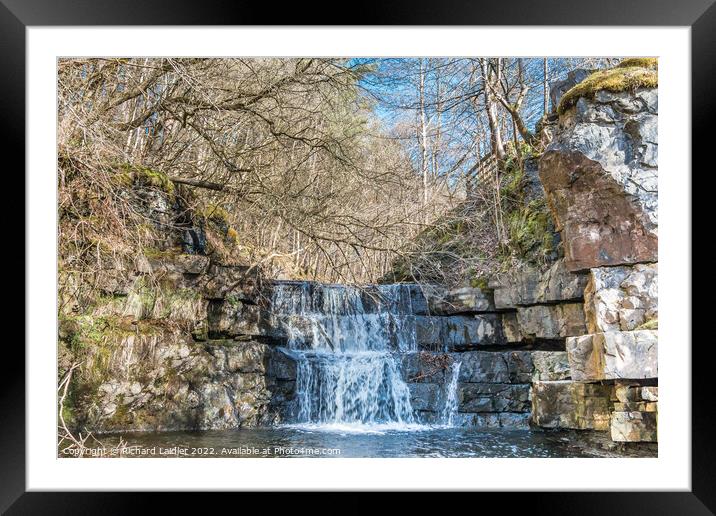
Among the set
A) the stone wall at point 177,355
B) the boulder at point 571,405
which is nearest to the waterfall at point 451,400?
the boulder at point 571,405

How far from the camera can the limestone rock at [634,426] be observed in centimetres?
547

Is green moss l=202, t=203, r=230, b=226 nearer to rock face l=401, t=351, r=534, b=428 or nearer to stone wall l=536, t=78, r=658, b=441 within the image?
rock face l=401, t=351, r=534, b=428

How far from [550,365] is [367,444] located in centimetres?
296

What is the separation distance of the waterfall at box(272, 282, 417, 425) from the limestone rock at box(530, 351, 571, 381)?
162 cm

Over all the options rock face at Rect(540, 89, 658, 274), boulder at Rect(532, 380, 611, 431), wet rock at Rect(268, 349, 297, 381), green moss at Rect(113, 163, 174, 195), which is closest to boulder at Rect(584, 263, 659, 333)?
rock face at Rect(540, 89, 658, 274)

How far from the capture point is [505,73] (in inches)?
387

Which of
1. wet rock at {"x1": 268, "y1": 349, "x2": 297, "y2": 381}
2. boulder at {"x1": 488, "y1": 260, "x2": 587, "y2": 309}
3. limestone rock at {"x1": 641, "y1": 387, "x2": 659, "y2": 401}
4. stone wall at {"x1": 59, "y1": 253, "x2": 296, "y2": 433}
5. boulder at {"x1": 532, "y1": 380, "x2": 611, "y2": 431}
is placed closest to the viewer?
limestone rock at {"x1": 641, "y1": 387, "x2": 659, "y2": 401}

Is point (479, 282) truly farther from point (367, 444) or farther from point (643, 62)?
point (643, 62)

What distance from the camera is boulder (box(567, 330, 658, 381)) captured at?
5461mm

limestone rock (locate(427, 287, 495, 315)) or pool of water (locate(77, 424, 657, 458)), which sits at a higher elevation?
limestone rock (locate(427, 287, 495, 315))
